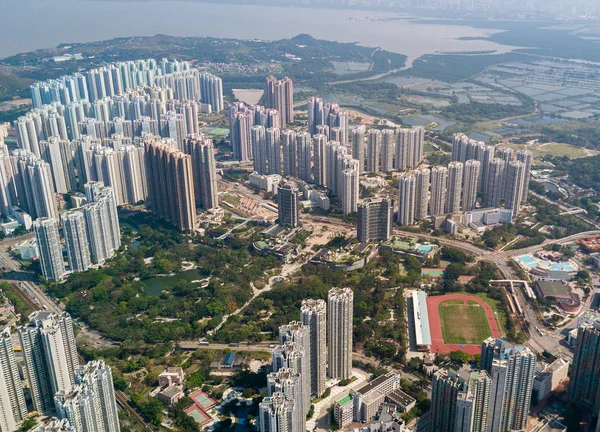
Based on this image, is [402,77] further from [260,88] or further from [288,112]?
[288,112]

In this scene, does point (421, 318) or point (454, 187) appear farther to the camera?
point (454, 187)

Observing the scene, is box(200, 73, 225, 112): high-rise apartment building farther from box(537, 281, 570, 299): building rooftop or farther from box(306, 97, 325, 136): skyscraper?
box(537, 281, 570, 299): building rooftop

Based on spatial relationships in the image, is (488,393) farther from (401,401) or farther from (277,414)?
(277,414)

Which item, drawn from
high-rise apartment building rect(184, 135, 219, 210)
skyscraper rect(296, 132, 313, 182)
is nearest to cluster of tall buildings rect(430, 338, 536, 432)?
high-rise apartment building rect(184, 135, 219, 210)

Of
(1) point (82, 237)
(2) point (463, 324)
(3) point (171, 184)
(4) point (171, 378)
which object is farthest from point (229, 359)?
(3) point (171, 184)

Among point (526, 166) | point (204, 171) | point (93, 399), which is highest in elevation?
point (204, 171)
